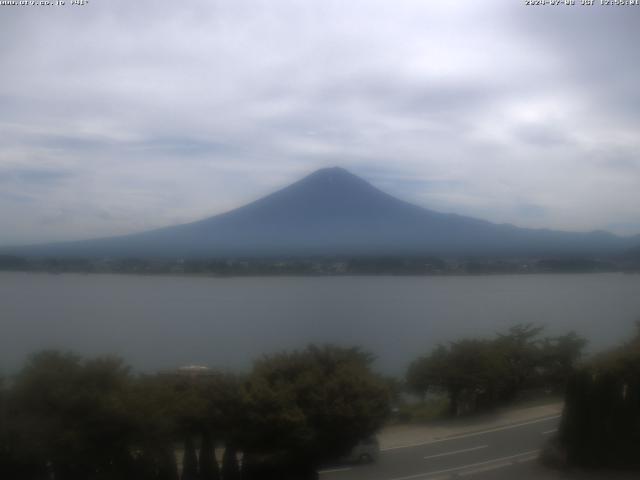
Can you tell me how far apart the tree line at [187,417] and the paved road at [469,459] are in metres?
0.47

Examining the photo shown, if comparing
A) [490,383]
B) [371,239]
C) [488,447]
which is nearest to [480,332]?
[490,383]

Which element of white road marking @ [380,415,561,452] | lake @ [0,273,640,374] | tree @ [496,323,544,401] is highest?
lake @ [0,273,640,374]

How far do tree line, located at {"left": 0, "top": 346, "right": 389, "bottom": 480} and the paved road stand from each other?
47 centimetres

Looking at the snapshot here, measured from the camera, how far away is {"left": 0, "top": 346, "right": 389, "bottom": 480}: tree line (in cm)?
670

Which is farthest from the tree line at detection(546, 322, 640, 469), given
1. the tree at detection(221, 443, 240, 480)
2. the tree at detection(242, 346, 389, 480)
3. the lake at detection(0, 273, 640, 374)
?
the tree at detection(221, 443, 240, 480)

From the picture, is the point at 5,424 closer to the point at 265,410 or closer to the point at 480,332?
the point at 265,410

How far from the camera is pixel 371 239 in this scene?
16.8 metres

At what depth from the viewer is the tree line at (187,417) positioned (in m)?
6.70

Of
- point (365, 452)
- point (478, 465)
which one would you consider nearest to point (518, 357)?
point (478, 465)

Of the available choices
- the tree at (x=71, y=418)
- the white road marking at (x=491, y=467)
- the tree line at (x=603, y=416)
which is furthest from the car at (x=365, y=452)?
the tree at (x=71, y=418)

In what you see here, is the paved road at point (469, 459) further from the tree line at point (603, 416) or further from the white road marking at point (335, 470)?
the tree line at point (603, 416)

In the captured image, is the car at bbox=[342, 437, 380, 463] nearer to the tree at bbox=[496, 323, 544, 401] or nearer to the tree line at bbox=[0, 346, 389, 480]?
the tree line at bbox=[0, 346, 389, 480]

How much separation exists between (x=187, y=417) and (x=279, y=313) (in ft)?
18.0

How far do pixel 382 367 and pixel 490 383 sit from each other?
1.79 metres
